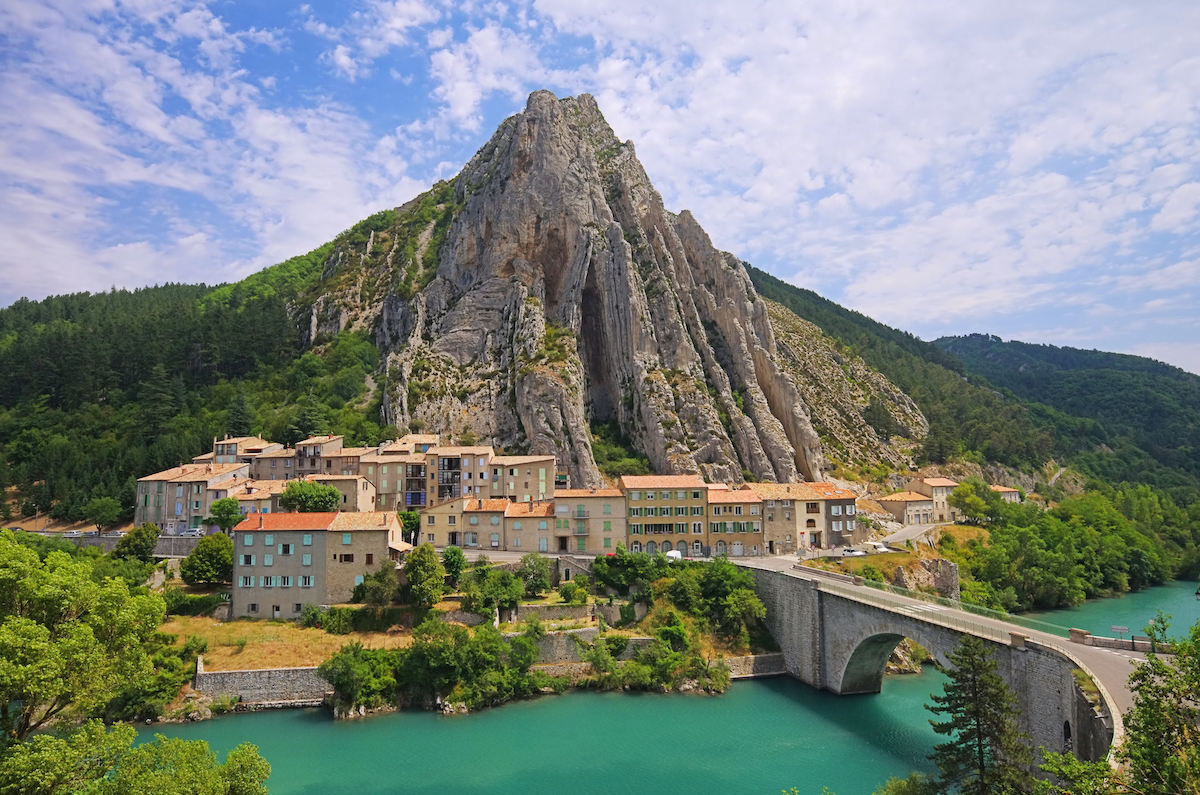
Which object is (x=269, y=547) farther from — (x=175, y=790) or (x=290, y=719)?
(x=175, y=790)

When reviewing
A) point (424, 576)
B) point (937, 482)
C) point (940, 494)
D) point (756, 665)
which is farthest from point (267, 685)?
point (937, 482)

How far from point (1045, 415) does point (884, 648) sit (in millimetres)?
141674

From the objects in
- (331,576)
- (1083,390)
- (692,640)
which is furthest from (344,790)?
(1083,390)

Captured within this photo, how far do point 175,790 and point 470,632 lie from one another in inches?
1129

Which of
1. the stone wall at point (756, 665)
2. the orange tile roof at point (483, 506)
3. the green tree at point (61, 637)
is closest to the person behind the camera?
the green tree at point (61, 637)

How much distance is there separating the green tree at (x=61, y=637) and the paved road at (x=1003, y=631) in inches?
1152

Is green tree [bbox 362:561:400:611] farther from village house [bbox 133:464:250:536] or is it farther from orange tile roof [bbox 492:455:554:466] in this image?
village house [bbox 133:464:250:536]

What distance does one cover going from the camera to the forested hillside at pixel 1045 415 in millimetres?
112562

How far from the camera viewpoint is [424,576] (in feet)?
156

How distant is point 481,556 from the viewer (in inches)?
2122

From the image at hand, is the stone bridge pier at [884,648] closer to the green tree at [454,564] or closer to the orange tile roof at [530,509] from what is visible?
the orange tile roof at [530,509]

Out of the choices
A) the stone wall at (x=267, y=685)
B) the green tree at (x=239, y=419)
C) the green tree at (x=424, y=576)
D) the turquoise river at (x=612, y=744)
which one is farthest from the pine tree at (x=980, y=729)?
the green tree at (x=239, y=419)

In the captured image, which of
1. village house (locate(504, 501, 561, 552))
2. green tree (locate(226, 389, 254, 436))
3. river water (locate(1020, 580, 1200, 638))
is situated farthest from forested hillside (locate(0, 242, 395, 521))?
river water (locate(1020, 580, 1200, 638))

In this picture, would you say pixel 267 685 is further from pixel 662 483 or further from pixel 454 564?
pixel 662 483
